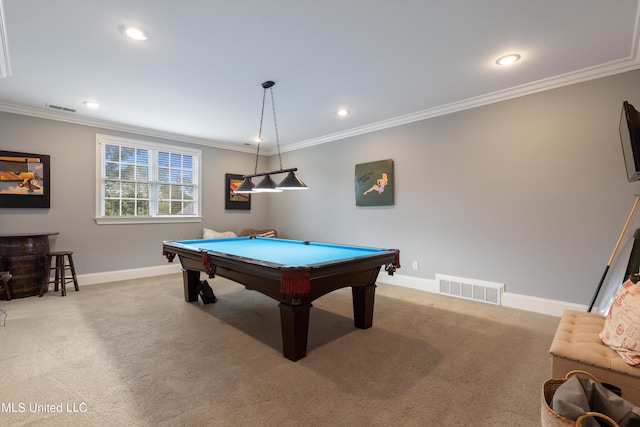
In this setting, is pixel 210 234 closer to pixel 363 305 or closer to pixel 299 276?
pixel 363 305

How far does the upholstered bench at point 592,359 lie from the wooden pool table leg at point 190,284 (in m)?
3.50

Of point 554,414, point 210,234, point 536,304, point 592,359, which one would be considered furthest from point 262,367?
point 210,234

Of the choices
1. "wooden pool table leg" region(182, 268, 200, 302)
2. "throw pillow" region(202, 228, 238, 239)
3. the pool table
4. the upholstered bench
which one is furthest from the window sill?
the upholstered bench

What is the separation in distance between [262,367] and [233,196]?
4.57 m

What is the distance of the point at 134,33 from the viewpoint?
2.39 meters

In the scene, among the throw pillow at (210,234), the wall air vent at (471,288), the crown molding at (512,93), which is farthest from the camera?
the throw pillow at (210,234)

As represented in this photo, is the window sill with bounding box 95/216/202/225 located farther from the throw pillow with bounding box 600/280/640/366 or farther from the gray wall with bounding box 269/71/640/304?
the throw pillow with bounding box 600/280/640/366

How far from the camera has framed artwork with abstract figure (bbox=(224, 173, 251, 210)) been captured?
616 centimetres

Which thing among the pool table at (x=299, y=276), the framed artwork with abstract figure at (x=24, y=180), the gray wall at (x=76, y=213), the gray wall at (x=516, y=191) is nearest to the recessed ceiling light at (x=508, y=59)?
the gray wall at (x=516, y=191)

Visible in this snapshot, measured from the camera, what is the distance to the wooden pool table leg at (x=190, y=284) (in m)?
3.67

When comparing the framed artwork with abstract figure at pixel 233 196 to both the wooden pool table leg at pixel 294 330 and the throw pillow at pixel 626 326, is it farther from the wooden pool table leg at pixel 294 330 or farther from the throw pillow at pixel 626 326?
the throw pillow at pixel 626 326

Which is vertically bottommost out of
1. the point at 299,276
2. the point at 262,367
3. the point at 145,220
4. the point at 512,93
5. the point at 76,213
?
the point at 262,367

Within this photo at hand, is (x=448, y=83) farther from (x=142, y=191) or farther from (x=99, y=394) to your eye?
(x=142, y=191)

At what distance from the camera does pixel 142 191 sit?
5145 mm
